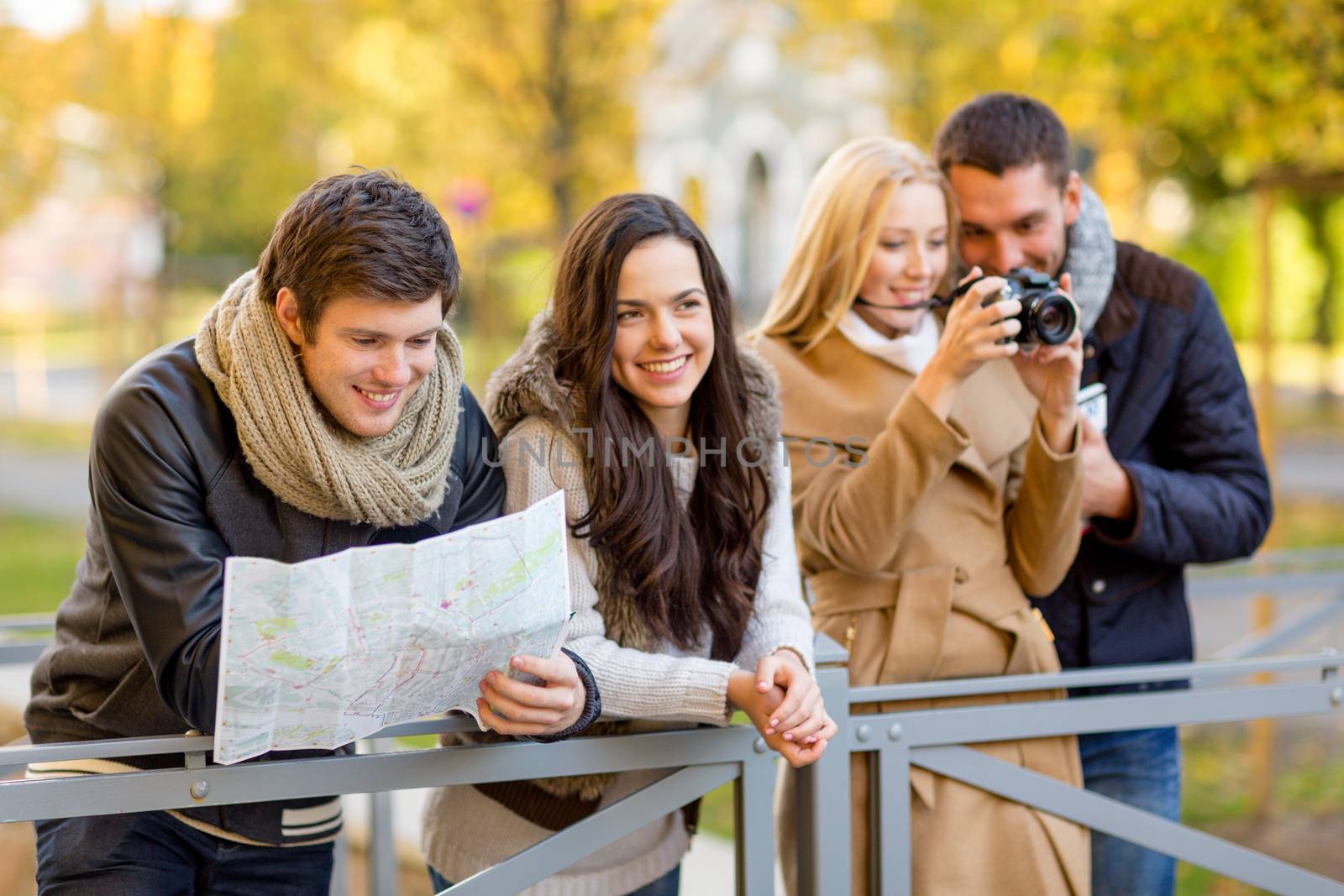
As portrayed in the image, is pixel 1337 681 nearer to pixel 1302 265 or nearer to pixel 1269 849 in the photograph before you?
pixel 1269 849

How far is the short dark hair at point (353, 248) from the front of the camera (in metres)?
1.98

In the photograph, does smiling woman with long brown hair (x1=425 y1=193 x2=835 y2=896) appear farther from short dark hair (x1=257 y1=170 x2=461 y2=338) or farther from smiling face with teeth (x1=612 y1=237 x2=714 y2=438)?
short dark hair (x1=257 y1=170 x2=461 y2=338)

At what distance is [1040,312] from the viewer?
8.26 ft

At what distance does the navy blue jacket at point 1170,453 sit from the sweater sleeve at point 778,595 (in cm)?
74

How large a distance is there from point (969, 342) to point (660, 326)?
57cm

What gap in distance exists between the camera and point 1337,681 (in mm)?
2748

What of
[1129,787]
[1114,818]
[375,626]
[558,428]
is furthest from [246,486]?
[1129,787]

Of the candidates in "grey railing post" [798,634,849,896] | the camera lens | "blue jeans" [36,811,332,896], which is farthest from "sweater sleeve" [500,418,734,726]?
the camera lens

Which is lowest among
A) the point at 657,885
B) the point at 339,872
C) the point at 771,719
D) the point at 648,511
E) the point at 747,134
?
the point at 339,872

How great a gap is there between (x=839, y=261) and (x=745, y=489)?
0.59m

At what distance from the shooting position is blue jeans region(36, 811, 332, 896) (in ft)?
6.89

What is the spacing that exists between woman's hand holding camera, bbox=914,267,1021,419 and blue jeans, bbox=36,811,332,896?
136cm

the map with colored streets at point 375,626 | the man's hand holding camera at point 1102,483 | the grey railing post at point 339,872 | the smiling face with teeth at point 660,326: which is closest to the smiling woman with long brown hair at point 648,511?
the smiling face with teeth at point 660,326

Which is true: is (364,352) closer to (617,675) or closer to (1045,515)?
(617,675)
